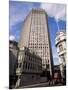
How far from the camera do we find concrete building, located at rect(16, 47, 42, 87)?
177 centimetres

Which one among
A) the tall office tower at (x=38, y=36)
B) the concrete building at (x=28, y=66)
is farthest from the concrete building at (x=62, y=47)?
the concrete building at (x=28, y=66)

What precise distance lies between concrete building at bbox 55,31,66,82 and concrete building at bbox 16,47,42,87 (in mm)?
203

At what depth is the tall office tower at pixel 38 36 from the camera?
5.94 ft

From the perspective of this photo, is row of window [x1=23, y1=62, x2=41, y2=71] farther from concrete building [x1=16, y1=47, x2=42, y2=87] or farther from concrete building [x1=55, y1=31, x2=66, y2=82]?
concrete building [x1=55, y1=31, x2=66, y2=82]

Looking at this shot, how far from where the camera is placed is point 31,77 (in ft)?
5.89

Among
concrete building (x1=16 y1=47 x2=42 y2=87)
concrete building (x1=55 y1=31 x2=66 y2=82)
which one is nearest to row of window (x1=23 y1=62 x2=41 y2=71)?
concrete building (x1=16 y1=47 x2=42 y2=87)

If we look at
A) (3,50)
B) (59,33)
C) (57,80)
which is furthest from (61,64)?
(3,50)

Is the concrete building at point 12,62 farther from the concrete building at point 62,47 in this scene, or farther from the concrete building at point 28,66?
the concrete building at point 62,47

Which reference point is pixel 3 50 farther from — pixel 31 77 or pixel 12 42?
pixel 31 77

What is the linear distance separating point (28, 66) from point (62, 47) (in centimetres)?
37

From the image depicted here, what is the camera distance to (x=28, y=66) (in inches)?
70.5

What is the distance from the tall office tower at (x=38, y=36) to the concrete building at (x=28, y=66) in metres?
0.04

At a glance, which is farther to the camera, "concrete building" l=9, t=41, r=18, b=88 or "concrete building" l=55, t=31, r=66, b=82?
"concrete building" l=55, t=31, r=66, b=82

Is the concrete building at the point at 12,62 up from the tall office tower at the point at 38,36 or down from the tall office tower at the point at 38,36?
down
